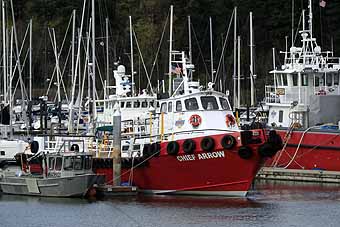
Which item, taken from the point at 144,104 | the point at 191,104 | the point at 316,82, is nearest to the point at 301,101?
the point at 316,82

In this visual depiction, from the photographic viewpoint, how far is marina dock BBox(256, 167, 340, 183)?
160 ft

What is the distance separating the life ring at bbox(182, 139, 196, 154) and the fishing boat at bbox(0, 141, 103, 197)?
352 centimetres

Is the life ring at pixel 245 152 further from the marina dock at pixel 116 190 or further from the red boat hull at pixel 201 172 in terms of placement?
the marina dock at pixel 116 190

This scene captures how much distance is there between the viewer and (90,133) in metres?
49.8

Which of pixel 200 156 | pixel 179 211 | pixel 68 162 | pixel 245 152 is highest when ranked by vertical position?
pixel 245 152

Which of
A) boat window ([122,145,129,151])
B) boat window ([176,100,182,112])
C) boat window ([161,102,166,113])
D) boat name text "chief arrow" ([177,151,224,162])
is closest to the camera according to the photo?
boat name text "chief arrow" ([177,151,224,162])

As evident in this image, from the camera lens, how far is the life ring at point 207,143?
42.5 m

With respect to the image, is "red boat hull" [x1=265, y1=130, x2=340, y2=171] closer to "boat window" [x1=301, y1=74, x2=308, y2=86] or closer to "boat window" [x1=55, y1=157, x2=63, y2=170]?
"boat window" [x1=301, y1=74, x2=308, y2=86]

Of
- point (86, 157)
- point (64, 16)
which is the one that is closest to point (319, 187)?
point (86, 157)

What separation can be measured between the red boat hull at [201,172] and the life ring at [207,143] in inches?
5.0

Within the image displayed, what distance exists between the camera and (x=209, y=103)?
4372 cm

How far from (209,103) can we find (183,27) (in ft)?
158

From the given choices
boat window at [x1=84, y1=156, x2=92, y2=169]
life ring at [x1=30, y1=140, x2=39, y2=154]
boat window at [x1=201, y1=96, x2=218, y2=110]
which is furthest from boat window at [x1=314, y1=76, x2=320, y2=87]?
life ring at [x1=30, y1=140, x2=39, y2=154]

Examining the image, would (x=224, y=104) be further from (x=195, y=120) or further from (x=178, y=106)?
(x=178, y=106)
